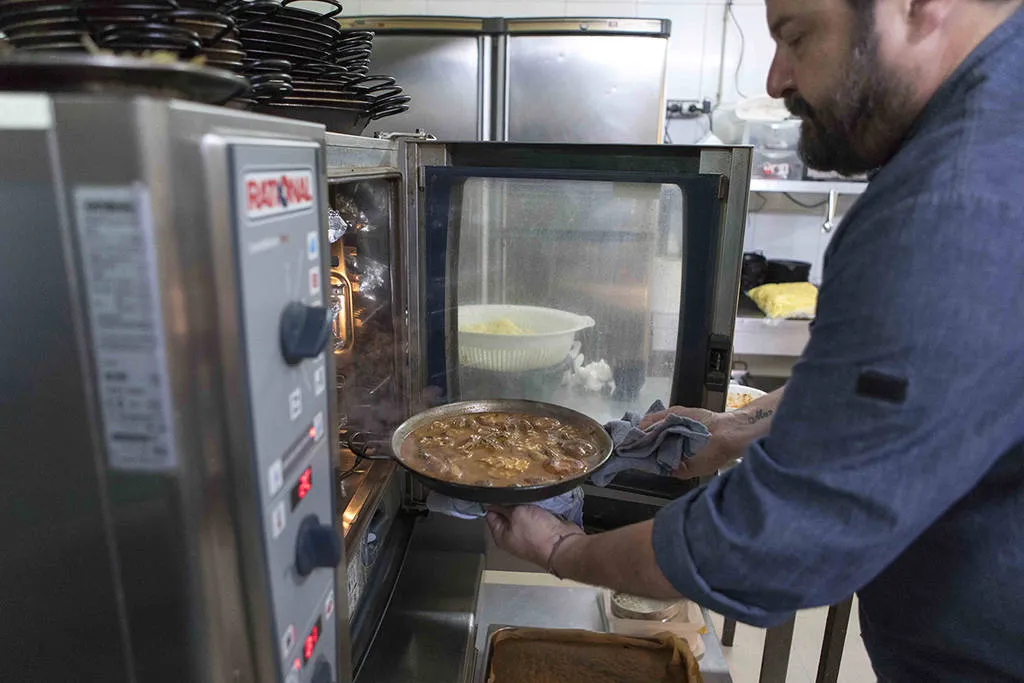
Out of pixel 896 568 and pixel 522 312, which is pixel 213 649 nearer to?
pixel 896 568

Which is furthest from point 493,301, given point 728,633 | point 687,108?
point 687,108

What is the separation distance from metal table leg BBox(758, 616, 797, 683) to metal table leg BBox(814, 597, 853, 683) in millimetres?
69

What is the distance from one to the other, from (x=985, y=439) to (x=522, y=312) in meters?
0.97

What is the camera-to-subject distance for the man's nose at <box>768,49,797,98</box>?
74 cm

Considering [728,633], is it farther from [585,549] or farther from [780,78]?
[780,78]

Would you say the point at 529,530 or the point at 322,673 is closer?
the point at 322,673

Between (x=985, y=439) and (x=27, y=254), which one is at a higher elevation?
(x=27, y=254)

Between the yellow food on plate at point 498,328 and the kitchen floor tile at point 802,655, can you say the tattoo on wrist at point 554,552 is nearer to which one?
the yellow food on plate at point 498,328

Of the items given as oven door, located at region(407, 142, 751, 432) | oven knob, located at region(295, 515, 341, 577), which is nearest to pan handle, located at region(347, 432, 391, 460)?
oven door, located at region(407, 142, 751, 432)

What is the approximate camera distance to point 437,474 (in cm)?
99

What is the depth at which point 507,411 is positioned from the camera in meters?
1.28

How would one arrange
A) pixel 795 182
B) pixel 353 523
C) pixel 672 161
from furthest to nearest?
pixel 795 182 < pixel 672 161 < pixel 353 523

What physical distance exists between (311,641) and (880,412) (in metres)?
0.51

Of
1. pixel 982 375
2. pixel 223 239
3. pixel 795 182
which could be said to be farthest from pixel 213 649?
pixel 795 182
